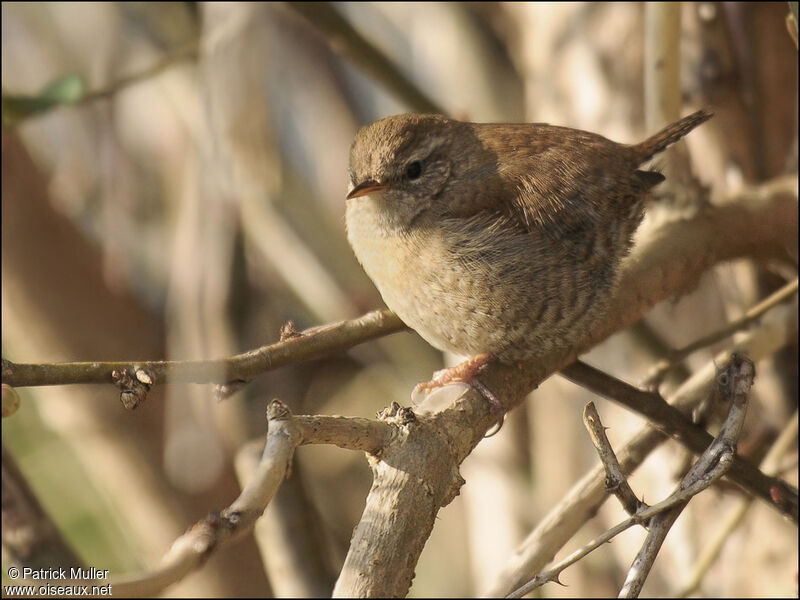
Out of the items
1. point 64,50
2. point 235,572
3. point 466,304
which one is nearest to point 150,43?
point 64,50

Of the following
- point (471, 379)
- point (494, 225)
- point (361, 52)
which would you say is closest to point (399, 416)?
point (471, 379)

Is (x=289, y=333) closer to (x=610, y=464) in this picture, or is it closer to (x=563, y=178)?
(x=610, y=464)

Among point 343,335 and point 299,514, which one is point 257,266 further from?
point 343,335

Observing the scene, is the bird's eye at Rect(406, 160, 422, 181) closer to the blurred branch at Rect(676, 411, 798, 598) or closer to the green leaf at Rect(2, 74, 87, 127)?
the green leaf at Rect(2, 74, 87, 127)

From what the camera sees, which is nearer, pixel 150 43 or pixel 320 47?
pixel 150 43

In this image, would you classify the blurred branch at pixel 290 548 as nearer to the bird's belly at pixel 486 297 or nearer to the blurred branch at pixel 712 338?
the bird's belly at pixel 486 297

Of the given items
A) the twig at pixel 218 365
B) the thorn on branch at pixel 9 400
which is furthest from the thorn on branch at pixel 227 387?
the thorn on branch at pixel 9 400

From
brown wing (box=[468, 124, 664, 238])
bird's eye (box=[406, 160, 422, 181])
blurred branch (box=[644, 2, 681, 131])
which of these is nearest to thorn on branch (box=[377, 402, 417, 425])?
brown wing (box=[468, 124, 664, 238])
